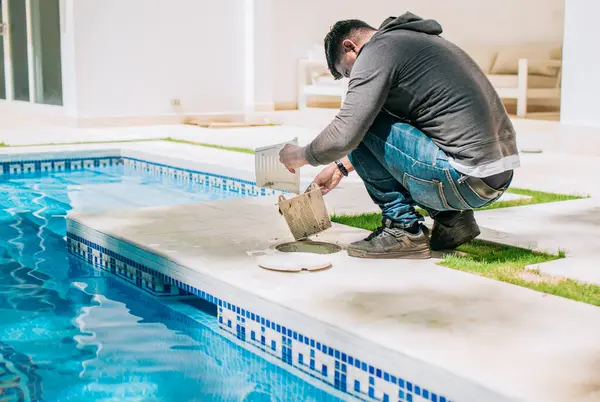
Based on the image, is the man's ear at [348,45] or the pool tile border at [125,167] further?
the pool tile border at [125,167]

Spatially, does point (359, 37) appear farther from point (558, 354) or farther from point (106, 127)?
point (106, 127)

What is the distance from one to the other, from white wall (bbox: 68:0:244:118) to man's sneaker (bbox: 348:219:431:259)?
7.85 m

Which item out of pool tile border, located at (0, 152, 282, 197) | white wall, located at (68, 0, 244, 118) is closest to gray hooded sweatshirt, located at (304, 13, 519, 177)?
pool tile border, located at (0, 152, 282, 197)

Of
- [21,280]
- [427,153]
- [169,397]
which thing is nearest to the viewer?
[169,397]

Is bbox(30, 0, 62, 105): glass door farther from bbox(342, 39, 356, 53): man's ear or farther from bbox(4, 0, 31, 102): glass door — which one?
bbox(342, 39, 356, 53): man's ear

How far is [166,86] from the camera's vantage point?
1105 centimetres

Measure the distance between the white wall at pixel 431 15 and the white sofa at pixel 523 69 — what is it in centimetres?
44

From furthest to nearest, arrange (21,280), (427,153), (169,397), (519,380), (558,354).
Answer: (21,280) < (427,153) < (169,397) < (558,354) < (519,380)

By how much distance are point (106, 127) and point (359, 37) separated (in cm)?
797

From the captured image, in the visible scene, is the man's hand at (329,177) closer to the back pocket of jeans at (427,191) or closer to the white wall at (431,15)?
the back pocket of jeans at (427,191)

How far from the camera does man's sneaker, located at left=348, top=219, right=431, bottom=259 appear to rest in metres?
A: 3.15

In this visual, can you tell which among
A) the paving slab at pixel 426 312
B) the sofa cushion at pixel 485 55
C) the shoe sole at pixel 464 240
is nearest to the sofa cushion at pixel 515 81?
the sofa cushion at pixel 485 55

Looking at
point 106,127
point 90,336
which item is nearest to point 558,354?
point 90,336

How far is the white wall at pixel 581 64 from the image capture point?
23.7 ft
